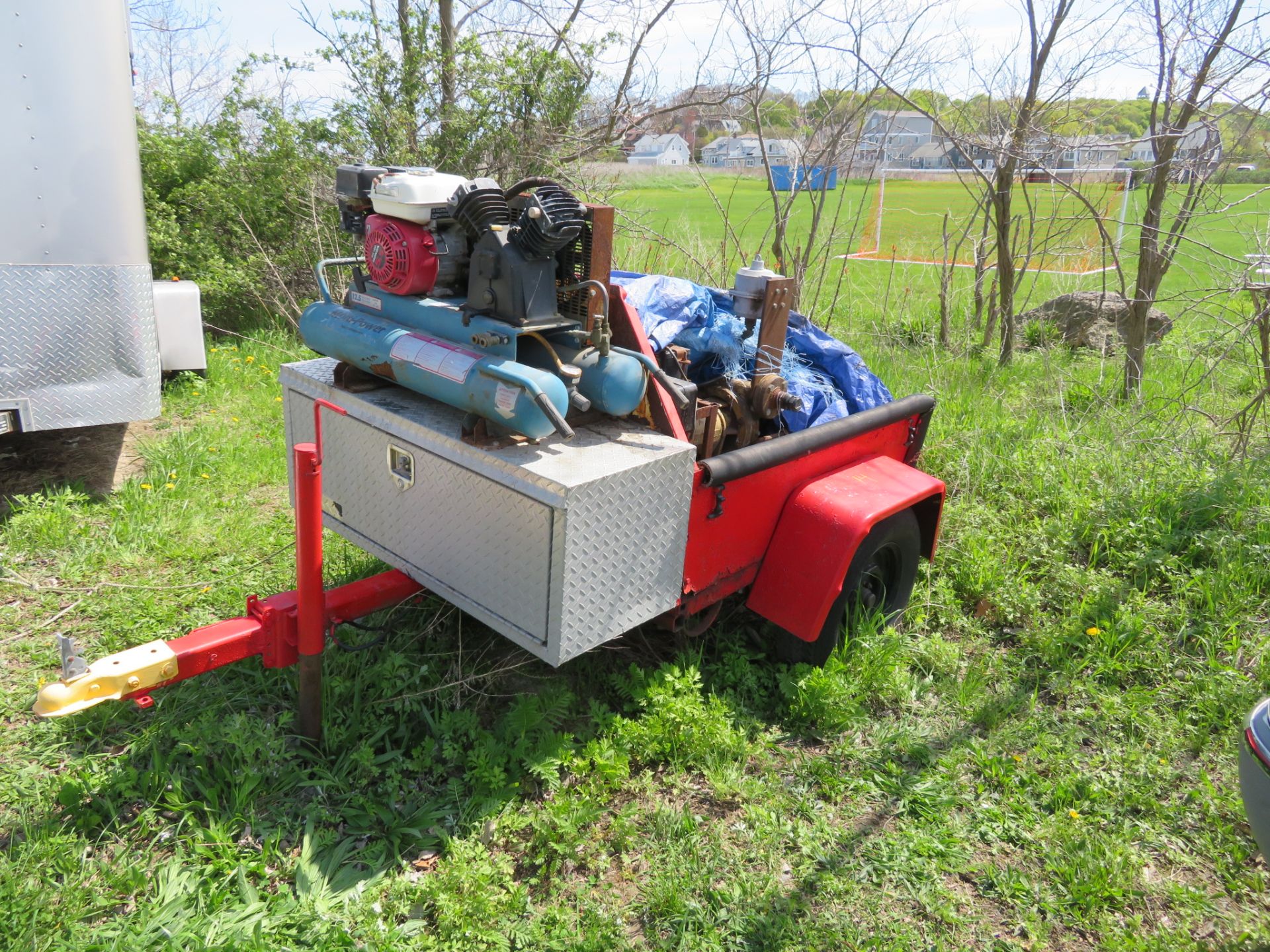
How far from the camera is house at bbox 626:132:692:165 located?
862 centimetres

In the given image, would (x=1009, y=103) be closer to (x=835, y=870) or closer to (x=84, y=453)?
(x=835, y=870)

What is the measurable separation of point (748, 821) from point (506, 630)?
3.21 ft

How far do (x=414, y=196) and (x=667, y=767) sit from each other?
206 centimetres

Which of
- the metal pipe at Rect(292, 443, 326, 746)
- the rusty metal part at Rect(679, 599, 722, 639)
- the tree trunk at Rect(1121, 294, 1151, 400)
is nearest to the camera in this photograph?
the metal pipe at Rect(292, 443, 326, 746)

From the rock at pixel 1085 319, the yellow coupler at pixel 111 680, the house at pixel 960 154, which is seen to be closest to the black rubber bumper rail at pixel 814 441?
the yellow coupler at pixel 111 680

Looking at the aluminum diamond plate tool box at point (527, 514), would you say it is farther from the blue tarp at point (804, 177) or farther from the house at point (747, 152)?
the house at point (747, 152)

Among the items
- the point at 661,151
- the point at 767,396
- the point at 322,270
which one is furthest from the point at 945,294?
the point at 322,270

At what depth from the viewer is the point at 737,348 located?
365 centimetres

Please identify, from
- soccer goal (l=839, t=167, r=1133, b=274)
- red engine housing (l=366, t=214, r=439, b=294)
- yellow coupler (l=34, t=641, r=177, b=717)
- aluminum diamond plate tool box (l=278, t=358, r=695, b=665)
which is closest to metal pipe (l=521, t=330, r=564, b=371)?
aluminum diamond plate tool box (l=278, t=358, r=695, b=665)

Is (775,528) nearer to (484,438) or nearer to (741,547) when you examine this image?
(741,547)

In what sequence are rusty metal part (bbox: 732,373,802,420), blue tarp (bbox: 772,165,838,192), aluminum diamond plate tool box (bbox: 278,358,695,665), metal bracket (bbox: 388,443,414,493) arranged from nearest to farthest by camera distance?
aluminum diamond plate tool box (bbox: 278,358,695,665) < metal bracket (bbox: 388,443,414,493) < rusty metal part (bbox: 732,373,802,420) < blue tarp (bbox: 772,165,838,192)

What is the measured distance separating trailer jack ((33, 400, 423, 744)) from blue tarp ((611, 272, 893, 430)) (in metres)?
1.45

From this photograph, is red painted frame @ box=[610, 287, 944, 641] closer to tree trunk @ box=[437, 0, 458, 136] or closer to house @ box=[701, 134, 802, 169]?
house @ box=[701, 134, 802, 169]

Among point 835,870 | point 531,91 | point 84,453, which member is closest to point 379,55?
point 531,91
